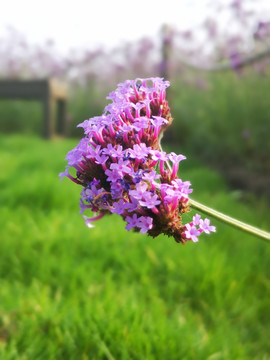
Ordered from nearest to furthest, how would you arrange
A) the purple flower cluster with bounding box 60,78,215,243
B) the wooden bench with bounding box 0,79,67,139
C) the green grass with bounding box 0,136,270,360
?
1. the purple flower cluster with bounding box 60,78,215,243
2. the green grass with bounding box 0,136,270,360
3. the wooden bench with bounding box 0,79,67,139

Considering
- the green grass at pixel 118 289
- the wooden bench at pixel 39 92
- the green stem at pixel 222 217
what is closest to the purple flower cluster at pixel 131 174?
the green stem at pixel 222 217

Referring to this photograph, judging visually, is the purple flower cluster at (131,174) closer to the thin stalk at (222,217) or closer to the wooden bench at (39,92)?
the thin stalk at (222,217)

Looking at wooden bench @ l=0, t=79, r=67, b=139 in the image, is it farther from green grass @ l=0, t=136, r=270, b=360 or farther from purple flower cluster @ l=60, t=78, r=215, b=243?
purple flower cluster @ l=60, t=78, r=215, b=243

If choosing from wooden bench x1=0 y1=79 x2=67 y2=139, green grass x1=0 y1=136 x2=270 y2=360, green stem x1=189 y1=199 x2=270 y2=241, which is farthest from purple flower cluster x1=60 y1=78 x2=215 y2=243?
wooden bench x1=0 y1=79 x2=67 y2=139

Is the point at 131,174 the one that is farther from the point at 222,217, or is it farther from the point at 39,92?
the point at 39,92

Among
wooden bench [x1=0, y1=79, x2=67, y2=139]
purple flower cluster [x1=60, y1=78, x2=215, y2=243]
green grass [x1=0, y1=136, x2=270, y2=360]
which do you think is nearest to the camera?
purple flower cluster [x1=60, y1=78, x2=215, y2=243]

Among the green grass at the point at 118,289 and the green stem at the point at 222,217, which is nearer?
the green stem at the point at 222,217

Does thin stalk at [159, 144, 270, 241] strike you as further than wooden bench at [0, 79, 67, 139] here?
No

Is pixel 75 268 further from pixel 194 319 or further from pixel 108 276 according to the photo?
pixel 194 319
